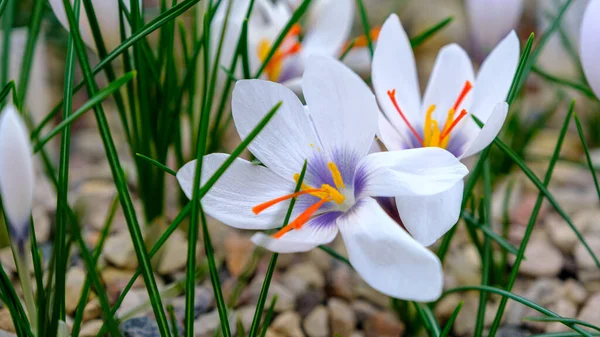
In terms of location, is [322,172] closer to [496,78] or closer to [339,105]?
[339,105]

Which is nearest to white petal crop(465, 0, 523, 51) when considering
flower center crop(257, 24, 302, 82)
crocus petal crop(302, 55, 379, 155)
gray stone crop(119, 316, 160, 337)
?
flower center crop(257, 24, 302, 82)

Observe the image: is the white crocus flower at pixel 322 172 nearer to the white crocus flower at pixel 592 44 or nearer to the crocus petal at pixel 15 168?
the crocus petal at pixel 15 168

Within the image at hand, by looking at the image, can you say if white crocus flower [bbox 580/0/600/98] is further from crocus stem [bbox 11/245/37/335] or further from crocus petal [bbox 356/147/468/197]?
crocus stem [bbox 11/245/37/335]

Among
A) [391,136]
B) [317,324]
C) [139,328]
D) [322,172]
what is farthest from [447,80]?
[139,328]

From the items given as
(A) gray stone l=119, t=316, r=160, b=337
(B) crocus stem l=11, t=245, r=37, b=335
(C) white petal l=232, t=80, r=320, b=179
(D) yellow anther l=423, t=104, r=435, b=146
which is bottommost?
(A) gray stone l=119, t=316, r=160, b=337

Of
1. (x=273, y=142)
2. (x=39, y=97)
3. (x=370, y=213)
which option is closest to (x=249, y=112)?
(x=273, y=142)

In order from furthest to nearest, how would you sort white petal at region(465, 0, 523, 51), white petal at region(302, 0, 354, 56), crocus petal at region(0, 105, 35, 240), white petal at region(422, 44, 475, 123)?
white petal at region(302, 0, 354, 56) < white petal at region(465, 0, 523, 51) < white petal at region(422, 44, 475, 123) < crocus petal at region(0, 105, 35, 240)
